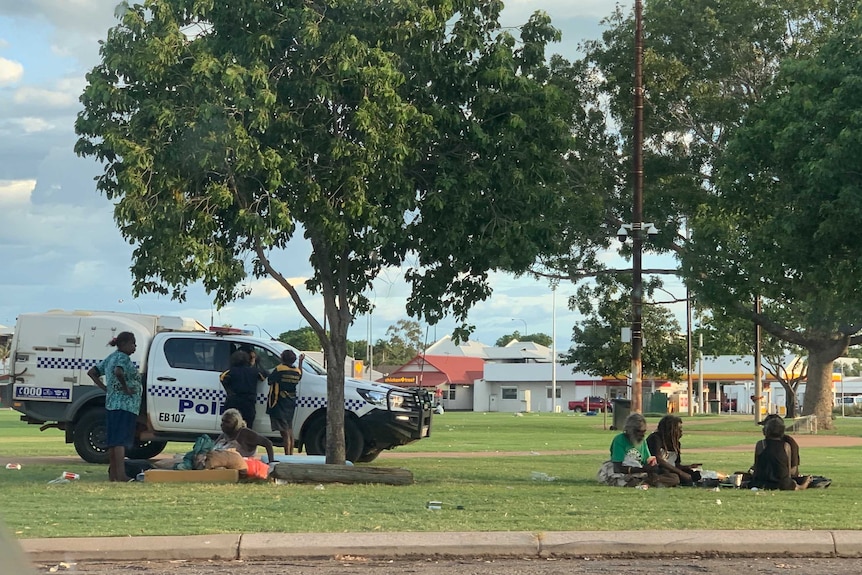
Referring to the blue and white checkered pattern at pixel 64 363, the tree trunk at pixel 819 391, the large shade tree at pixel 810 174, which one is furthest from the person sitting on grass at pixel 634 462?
the tree trunk at pixel 819 391

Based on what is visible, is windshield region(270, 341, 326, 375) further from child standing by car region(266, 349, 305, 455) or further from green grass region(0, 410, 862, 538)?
green grass region(0, 410, 862, 538)

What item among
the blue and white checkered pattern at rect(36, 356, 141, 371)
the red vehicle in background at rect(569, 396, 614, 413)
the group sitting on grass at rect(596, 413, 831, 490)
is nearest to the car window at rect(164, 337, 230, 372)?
the blue and white checkered pattern at rect(36, 356, 141, 371)

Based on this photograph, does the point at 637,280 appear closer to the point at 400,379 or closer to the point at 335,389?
the point at 335,389

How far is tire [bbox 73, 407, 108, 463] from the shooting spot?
691 inches

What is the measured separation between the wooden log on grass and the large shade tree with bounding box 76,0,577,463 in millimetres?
1271

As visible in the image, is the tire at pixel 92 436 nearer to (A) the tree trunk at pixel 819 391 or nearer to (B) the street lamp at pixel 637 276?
(B) the street lamp at pixel 637 276

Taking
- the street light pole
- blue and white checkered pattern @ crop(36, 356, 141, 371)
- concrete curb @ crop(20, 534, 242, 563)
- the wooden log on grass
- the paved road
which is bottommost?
the paved road

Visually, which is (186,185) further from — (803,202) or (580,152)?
(580,152)

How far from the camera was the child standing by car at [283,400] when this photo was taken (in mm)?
16641

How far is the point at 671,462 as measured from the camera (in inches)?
561

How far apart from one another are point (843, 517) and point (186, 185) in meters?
8.10

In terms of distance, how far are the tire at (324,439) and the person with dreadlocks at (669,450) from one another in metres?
4.88

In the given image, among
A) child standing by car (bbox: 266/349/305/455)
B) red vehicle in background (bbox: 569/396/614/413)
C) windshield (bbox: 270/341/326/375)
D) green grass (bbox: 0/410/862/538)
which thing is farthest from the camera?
red vehicle in background (bbox: 569/396/614/413)

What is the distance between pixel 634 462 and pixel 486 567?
19.6 ft
